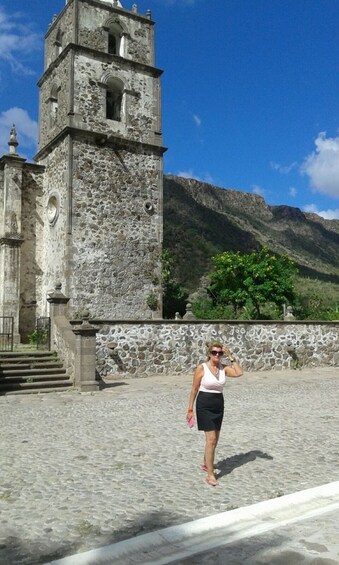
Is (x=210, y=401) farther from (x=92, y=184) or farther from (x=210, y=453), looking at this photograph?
(x=92, y=184)

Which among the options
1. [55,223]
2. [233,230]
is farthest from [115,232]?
[233,230]

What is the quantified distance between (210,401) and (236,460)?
118 centimetres

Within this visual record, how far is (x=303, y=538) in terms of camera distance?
3.78 metres

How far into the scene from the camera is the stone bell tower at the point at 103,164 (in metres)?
18.7

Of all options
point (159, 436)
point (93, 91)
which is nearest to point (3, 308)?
point (93, 91)

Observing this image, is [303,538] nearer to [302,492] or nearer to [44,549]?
[302,492]

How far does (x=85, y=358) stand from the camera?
11594 millimetres

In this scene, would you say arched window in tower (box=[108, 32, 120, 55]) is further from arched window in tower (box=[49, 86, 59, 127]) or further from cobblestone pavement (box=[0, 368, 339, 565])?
cobblestone pavement (box=[0, 368, 339, 565])

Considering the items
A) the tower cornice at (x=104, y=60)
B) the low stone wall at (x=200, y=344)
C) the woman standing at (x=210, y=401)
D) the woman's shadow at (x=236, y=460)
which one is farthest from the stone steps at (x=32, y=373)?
the tower cornice at (x=104, y=60)

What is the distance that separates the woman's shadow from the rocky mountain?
33210mm

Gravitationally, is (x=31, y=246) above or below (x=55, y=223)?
below

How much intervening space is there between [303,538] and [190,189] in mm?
61078

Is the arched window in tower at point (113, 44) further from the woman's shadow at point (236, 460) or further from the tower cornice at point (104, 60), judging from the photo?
the woman's shadow at point (236, 460)

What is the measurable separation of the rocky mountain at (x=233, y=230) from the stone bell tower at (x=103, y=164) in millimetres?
19907
